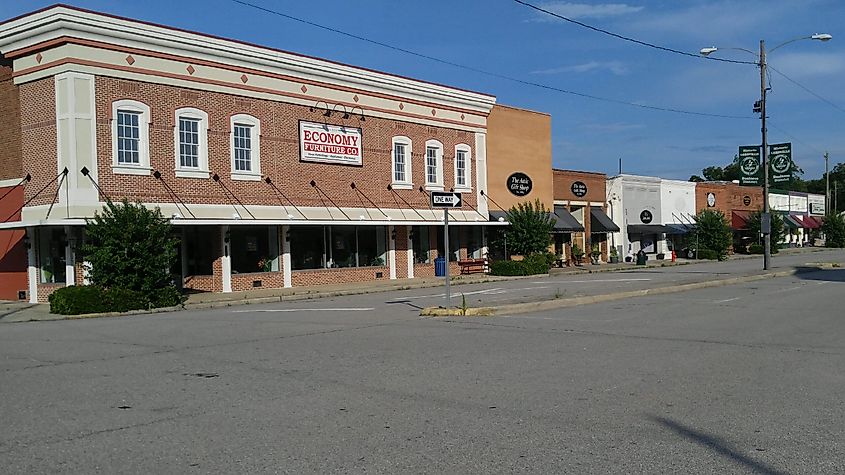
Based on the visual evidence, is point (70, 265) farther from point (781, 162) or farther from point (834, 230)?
point (834, 230)

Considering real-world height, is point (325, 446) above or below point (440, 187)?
below

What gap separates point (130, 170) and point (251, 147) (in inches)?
198

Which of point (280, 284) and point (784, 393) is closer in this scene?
point (784, 393)

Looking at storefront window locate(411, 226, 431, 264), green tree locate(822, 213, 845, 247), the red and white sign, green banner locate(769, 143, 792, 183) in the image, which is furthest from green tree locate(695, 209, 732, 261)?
green tree locate(822, 213, 845, 247)

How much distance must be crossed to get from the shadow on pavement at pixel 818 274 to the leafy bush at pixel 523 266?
1152cm

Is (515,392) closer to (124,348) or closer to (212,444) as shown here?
(212,444)

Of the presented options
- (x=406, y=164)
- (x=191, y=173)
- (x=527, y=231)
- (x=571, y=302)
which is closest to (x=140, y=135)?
(x=191, y=173)

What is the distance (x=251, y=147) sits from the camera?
2908cm

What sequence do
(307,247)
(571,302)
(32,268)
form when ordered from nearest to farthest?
1. (571,302)
2. (32,268)
3. (307,247)

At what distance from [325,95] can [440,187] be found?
794 centimetres

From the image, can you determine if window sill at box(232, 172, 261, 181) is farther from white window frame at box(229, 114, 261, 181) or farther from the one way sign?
the one way sign

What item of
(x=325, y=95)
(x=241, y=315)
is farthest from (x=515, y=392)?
(x=325, y=95)

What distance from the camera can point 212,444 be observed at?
6.73m

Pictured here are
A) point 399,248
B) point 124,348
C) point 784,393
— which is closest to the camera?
point 784,393
